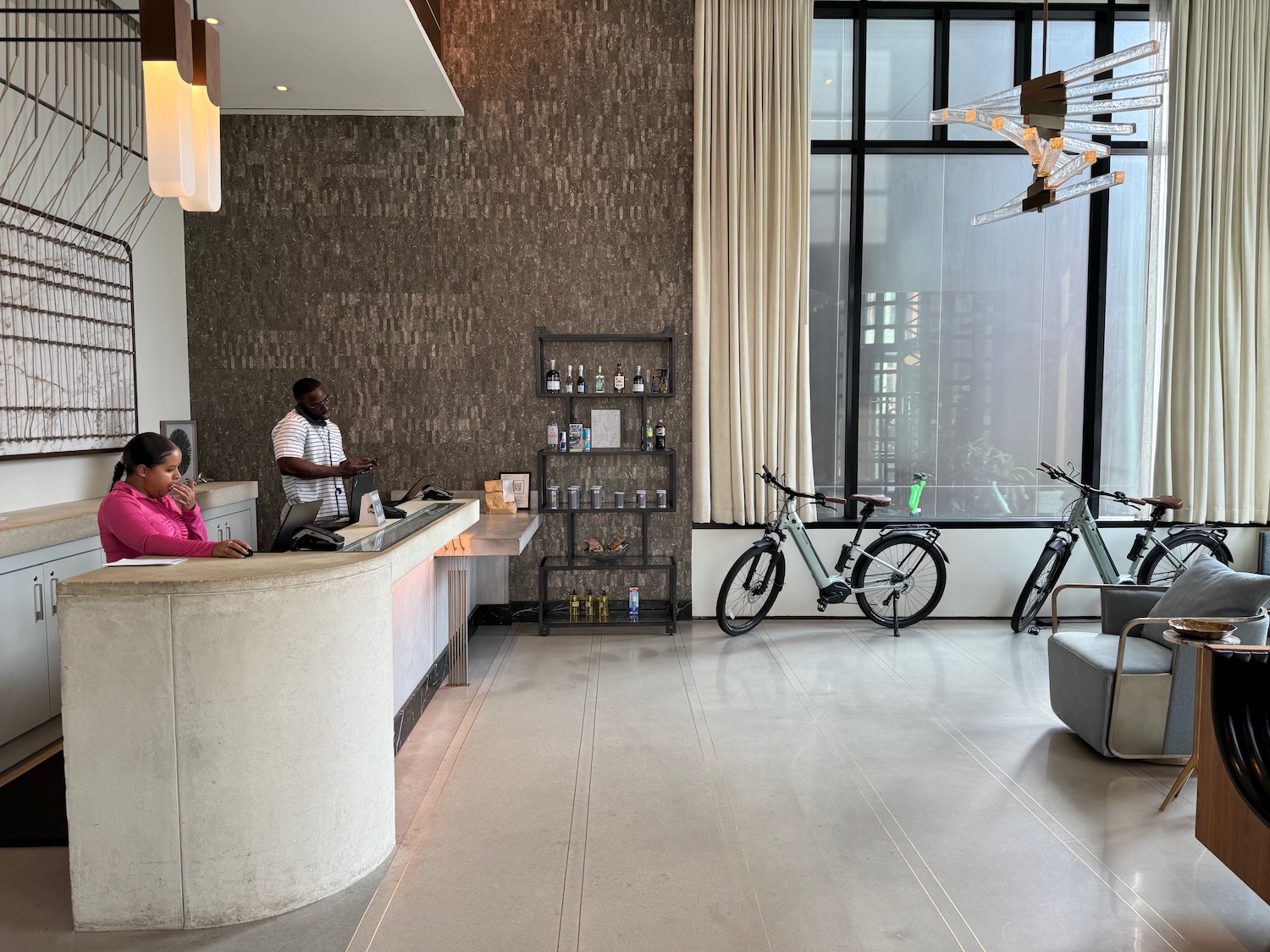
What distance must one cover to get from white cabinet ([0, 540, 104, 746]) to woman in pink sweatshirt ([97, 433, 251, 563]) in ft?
2.57

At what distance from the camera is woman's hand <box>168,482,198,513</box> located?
3445 mm

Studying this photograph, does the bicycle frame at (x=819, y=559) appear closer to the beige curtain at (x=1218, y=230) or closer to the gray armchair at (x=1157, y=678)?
the gray armchair at (x=1157, y=678)

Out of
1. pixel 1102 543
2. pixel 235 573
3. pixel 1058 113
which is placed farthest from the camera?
pixel 1102 543

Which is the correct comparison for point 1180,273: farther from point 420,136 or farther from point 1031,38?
point 420,136

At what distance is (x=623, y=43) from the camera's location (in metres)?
6.11

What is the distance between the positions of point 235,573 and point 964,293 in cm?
569

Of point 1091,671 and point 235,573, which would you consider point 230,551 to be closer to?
point 235,573

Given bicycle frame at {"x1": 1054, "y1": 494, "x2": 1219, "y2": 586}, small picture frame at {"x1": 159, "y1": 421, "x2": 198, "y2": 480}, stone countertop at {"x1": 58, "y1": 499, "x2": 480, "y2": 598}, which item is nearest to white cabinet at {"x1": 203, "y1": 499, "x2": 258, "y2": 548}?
small picture frame at {"x1": 159, "y1": 421, "x2": 198, "y2": 480}

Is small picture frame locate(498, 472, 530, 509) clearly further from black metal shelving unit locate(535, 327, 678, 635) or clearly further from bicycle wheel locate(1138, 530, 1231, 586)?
bicycle wheel locate(1138, 530, 1231, 586)

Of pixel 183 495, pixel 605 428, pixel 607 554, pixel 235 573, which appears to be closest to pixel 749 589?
pixel 607 554

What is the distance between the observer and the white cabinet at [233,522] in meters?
5.38

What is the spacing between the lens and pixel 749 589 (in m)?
6.13

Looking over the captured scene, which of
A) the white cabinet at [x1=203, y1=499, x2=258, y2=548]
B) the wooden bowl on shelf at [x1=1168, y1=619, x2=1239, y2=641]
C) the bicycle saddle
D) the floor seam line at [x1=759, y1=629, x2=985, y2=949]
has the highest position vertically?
the bicycle saddle

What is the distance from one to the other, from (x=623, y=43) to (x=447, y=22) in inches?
49.6
